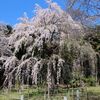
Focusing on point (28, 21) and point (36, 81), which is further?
point (28, 21)

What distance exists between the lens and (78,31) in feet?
81.1

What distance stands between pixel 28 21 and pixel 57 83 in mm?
5311

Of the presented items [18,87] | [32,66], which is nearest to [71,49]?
[32,66]

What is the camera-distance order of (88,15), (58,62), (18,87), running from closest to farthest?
(88,15), (58,62), (18,87)

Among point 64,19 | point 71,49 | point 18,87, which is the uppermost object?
point 64,19

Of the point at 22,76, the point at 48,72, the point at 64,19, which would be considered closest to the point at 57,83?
the point at 48,72

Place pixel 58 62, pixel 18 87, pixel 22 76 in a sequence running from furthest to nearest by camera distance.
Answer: pixel 18 87 < pixel 22 76 < pixel 58 62

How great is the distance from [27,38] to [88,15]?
8004 millimetres

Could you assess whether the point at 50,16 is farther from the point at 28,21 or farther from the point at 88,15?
the point at 88,15

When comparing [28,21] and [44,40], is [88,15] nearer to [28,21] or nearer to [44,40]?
[44,40]

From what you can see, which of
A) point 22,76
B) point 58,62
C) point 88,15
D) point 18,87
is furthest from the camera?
point 18,87

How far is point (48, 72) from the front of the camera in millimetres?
23688

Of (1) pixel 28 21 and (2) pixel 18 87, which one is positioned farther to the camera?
(2) pixel 18 87

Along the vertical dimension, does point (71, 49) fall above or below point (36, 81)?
above
